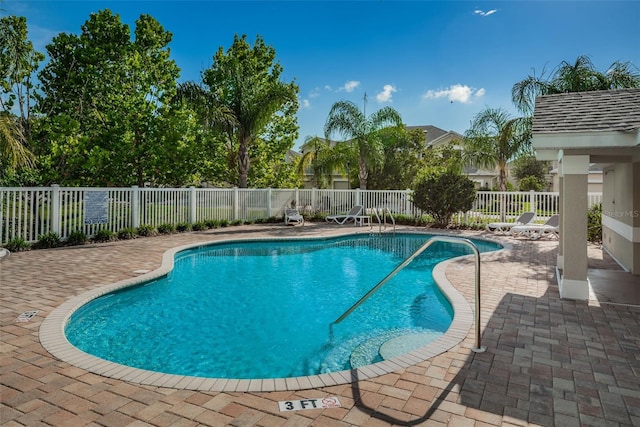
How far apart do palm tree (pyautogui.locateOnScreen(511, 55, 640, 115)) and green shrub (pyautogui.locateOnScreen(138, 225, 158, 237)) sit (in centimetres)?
1540

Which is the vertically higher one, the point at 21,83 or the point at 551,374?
the point at 21,83

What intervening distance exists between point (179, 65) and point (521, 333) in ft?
74.7

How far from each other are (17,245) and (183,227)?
5664 millimetres

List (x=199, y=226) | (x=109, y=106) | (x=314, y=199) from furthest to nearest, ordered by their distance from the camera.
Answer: (x=314, y=199) → (x=109, y=106) → (x=199, y=226)

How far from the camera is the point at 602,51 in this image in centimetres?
1517

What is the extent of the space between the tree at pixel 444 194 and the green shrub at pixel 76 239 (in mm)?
13056

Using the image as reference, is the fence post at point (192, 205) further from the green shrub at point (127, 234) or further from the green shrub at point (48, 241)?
the green shrub at point (48, 241)

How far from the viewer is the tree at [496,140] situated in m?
18.7

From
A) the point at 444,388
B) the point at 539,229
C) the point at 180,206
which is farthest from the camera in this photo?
the point at 180,206

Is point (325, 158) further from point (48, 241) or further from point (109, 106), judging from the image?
point (48, 241)

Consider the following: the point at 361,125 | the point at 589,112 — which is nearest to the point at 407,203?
the point at 361,125

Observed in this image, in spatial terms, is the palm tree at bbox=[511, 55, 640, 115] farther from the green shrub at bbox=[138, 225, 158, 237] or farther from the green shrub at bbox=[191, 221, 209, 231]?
the green shrub at bbox=[138, 225, 158, 237]

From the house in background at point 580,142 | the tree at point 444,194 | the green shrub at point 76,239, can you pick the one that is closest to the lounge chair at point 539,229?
the tree at point 444,194

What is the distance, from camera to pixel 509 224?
15.6 meters
